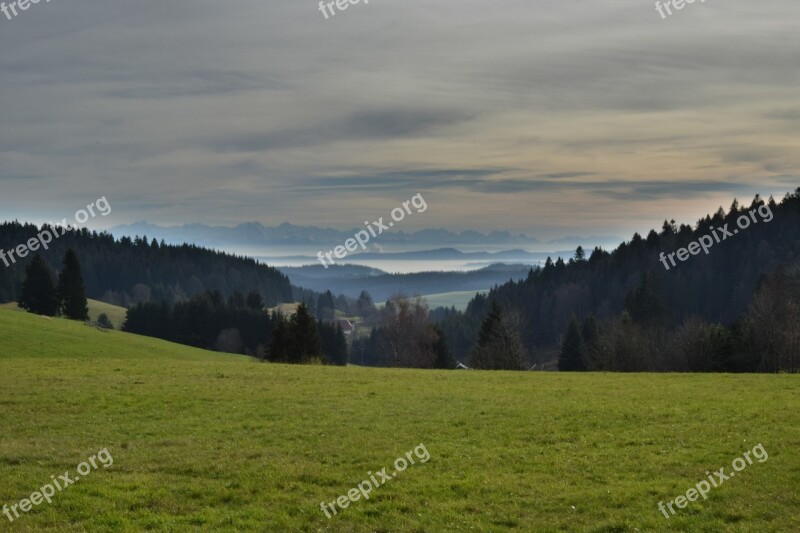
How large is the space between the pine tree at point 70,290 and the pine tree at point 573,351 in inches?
3269

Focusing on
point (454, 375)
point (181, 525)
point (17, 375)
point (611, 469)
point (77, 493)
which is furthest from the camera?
point (454, 375)

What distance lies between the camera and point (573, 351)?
128m

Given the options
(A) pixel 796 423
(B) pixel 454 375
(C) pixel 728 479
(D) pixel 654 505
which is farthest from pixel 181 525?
(B) pixel 454 375

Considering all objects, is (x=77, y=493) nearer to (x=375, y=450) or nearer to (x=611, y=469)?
(x=375, y=450)

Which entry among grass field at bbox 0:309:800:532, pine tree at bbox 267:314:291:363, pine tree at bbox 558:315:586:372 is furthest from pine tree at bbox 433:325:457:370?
grass field at bbox 0:309:800:532

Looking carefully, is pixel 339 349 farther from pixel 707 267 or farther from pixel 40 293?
pixel 707 267

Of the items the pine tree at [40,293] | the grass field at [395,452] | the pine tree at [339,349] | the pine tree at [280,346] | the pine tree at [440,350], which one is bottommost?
the pine tree at [339,349]

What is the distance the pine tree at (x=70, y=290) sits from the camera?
381 feet

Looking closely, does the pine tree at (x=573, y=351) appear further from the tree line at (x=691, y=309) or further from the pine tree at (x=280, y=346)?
the pine tree at (x=280, y=346)

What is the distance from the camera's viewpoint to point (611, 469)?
18.6 m

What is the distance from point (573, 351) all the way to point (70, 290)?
288 feet

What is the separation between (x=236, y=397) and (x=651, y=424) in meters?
17.7

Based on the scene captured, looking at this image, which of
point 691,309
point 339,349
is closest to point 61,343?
point 339,349

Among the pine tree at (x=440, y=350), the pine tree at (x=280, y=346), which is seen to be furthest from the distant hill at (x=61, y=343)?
the pine tree at (x=440, y=350)
